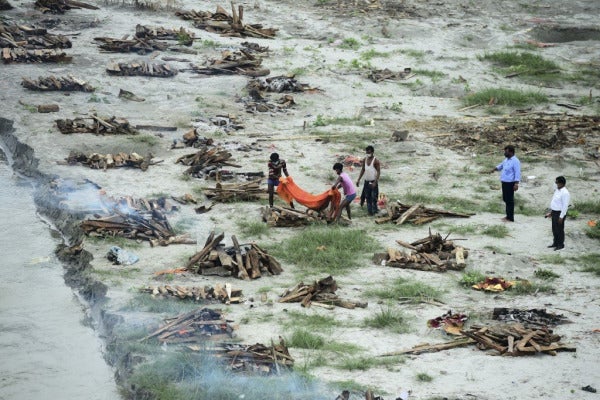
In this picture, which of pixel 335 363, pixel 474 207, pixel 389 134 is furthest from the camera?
pixel 389 134

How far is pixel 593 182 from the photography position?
22906 millimetres

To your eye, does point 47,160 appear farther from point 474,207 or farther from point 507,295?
point 507,295

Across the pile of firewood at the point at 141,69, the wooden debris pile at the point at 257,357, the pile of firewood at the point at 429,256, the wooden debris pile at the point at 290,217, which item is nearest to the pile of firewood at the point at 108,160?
the wooden debris pile at the point at 290,217

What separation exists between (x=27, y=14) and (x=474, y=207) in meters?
21.4

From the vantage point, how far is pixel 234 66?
30672 mm

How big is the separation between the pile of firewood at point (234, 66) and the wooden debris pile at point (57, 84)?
13.8 ft

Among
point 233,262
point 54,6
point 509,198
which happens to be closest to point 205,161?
point 233,262

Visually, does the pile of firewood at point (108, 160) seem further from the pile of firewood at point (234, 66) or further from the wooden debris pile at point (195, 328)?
the wooden debris pile at point (195, 328)

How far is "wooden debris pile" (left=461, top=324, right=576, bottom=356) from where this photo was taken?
43.5 feet

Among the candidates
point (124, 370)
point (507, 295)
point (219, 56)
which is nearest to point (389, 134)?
point (219, 56)

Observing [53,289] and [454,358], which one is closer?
[454,358]

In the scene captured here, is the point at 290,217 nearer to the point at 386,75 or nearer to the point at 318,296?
the point at 318,296

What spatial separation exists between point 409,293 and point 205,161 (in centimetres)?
875

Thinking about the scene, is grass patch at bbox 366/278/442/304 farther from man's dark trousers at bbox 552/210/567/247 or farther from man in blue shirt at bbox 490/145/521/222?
man in blue shirt at bbox 490/145/521/222
